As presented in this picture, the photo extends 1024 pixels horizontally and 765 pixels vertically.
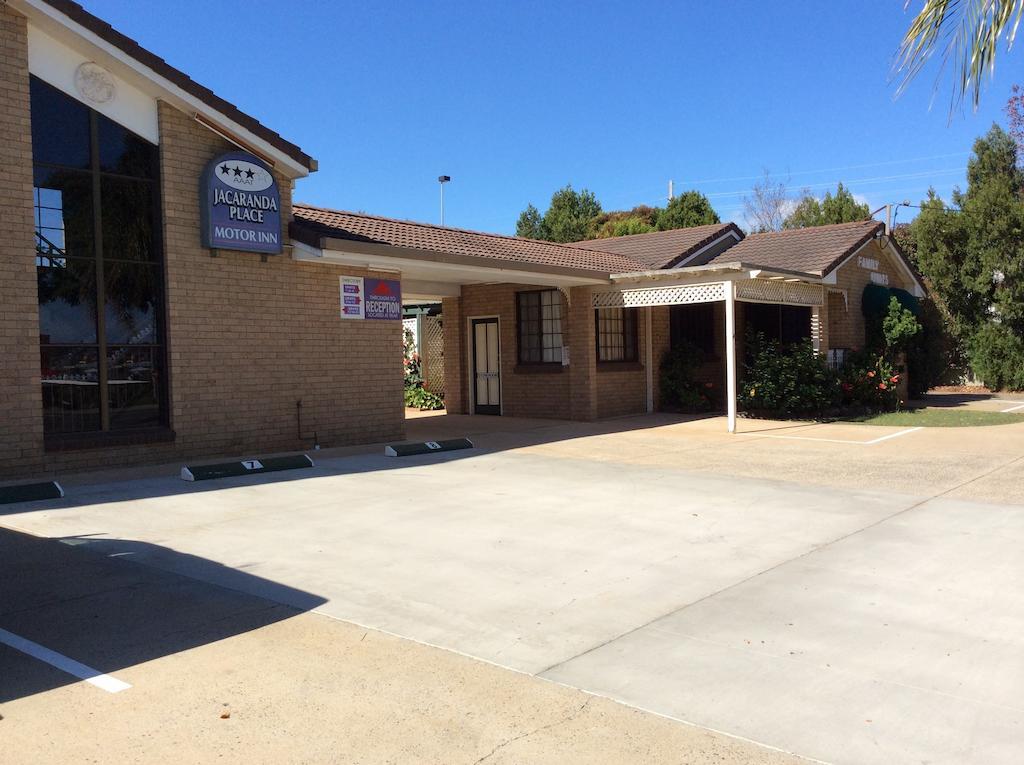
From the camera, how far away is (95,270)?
1073 centimetres

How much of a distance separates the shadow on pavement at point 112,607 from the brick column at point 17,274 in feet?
11.7

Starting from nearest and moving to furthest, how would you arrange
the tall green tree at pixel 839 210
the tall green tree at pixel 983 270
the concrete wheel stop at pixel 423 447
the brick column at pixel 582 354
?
the concrete wheel stop at pixel 423 447
the brick column at pixel 582 354
the tall green tree at pixel 983 270
the tall green tree at pixel 839 210

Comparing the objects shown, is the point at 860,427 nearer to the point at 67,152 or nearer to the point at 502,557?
the point at 502,557

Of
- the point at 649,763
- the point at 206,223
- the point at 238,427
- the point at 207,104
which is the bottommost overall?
the point at 649,763

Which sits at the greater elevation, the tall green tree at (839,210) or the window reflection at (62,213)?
the tall green tree at (839,210)

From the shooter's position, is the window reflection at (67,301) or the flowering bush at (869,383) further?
the flowering bush at (869,383)

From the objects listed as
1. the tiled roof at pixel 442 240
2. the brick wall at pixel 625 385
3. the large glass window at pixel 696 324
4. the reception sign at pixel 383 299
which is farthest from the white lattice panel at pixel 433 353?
the reception sign at pixel 383 299

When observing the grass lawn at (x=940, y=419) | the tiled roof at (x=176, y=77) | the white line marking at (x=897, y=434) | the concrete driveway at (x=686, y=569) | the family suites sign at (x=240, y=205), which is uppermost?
the tiled roof at (x=176, y=77)

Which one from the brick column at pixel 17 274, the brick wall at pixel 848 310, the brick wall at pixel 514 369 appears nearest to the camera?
the brick column at pixel 17 274

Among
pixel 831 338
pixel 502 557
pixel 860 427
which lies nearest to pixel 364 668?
pixel 502 557

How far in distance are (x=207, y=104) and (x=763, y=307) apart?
14700 millimetres

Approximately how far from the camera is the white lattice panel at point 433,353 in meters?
22.6

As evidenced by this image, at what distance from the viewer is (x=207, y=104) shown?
11445 mm

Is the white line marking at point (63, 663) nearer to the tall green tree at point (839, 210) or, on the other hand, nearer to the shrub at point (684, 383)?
the shrub at point (684, 383)
